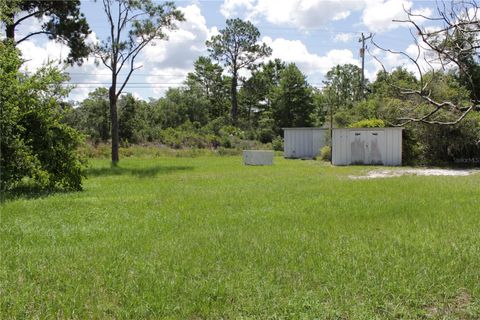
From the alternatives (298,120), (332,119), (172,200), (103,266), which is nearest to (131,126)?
(332,119)

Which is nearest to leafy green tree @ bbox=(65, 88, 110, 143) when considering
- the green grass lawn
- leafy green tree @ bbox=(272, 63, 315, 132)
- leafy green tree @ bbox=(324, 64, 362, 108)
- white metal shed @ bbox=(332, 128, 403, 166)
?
white metal shed @ bbox=(332, 128, 403, 166)

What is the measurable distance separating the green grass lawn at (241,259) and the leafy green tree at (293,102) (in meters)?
45.8

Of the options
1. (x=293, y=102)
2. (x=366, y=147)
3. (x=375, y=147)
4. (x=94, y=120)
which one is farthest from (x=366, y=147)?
(x=293, y=102)

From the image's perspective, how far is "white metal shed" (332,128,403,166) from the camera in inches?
904

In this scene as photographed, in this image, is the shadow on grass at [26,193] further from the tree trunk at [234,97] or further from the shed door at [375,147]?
the tree trunk at [234,97]

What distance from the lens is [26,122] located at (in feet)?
39.2

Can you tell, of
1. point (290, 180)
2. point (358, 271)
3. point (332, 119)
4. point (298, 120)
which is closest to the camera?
point (358, 271)

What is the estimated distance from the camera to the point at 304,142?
3180 cm

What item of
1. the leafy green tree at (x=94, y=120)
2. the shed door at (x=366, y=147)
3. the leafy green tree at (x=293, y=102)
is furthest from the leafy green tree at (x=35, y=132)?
the leafy green tree at (x=293, y=102)

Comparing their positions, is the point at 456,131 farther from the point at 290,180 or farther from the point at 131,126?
the point at 131,126

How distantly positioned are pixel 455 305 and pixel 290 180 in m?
10.4

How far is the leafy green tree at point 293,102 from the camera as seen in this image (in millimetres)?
55250

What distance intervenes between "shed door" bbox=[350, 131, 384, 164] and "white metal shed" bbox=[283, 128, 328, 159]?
7958mm

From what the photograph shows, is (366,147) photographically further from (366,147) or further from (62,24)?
(62,24)
